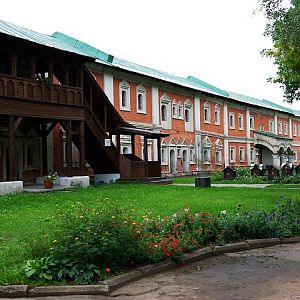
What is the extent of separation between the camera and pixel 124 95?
3200cm

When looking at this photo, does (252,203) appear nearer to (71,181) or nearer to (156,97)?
(71,181)

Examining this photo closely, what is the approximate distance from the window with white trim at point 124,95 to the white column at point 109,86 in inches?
47.2

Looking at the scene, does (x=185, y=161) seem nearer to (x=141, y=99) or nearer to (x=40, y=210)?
(x=141, y=99)

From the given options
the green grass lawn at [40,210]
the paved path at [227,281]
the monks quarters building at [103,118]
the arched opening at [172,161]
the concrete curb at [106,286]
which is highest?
the monks quarters building at [103,118]

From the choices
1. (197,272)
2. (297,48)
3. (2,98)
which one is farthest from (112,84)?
(197,272)

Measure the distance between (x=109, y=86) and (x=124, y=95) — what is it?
6.54ft

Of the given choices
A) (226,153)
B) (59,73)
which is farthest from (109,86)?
(226,153)

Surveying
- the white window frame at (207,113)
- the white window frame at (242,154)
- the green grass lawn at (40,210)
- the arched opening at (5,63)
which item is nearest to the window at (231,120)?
the white window frame at (242,154)

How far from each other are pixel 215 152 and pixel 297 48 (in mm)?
28943

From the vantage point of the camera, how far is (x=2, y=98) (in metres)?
18.9

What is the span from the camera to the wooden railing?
62.8 feet

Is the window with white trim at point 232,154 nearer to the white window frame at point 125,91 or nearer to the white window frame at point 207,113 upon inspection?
the white window frame at point 207,113

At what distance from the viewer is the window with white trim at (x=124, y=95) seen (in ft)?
104

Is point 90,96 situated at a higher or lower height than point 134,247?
higher
